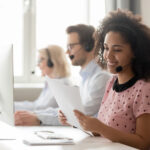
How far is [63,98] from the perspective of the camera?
5.32 feet

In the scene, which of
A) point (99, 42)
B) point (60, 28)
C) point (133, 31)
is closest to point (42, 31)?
point (60, 28)

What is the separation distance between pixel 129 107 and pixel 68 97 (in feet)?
0.96

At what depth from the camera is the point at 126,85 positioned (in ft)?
5.91

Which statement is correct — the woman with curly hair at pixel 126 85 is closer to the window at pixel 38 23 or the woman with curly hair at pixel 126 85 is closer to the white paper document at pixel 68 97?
the white paper document at pixel 68 97

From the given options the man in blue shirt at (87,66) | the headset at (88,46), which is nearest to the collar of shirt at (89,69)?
the man in blue shirt at (87,66)

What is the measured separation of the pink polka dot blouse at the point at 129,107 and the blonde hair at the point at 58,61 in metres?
1.66

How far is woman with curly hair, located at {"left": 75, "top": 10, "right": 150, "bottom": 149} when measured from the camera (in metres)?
1.59

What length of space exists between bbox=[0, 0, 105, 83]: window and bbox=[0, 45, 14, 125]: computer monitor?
8.48 feet

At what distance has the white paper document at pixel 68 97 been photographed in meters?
1.58

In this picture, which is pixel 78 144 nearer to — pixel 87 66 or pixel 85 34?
pixel 87 66

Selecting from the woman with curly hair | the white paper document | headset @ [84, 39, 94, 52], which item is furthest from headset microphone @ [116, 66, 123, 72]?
headset @ [84, 39, 94, 52]

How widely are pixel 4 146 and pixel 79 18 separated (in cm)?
297

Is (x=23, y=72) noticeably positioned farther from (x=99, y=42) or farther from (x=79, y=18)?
(x=99, y=42)

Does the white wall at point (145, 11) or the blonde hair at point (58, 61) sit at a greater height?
the white wall at point (145, 11)
